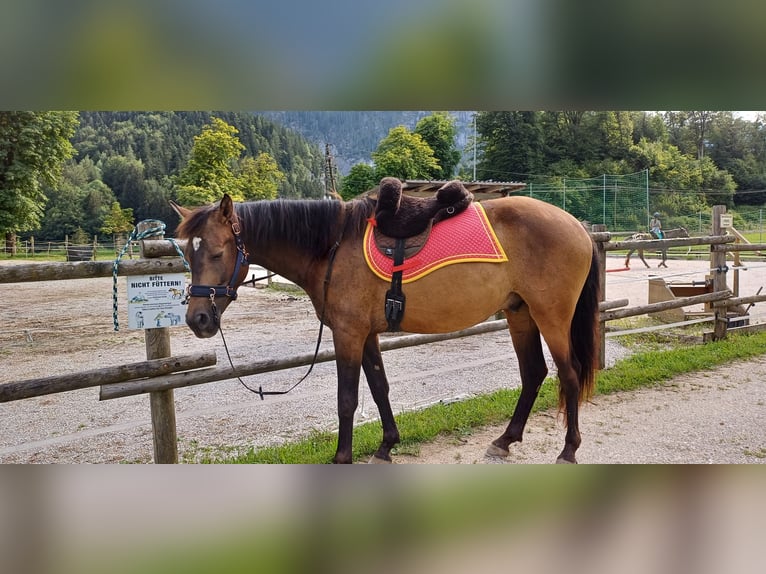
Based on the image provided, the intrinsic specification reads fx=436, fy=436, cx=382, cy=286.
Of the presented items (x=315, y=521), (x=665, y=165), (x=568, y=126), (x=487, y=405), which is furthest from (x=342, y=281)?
(x=665, y=165)

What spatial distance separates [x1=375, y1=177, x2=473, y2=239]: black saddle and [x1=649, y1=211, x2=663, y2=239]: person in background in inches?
270

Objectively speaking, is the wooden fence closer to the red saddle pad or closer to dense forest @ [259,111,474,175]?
the red saddle pad

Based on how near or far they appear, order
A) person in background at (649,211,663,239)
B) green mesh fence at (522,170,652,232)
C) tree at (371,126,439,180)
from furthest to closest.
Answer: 1. tree at (371,126,439,180)
2. person in background at (649,211,663,239)
3. green mesh fence at (522,170,652,232)

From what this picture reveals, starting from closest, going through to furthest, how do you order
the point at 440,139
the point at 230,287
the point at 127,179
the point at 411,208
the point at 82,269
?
1. the point at 230,287
2. the point at 82,269
3. the point at 411,208
4. the point at 127,179
5. the point at 440,139

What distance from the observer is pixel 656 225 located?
25.8ft

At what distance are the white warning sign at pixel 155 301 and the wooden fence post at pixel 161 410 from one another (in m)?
0.11

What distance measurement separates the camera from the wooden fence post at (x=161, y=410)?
2.62 meters

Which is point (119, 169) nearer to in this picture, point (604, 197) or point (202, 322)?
point (202, 322)

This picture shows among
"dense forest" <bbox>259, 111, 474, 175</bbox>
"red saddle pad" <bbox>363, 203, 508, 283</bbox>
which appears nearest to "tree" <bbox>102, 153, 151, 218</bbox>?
"dense forest" <bbox>259, 111, 474, 175</bbox>

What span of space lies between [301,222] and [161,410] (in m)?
1.42

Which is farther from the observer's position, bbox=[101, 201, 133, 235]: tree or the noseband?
bbox=[101, 201, 133, 235]: tree

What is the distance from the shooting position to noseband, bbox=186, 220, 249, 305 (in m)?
2.15

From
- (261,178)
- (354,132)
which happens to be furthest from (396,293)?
(261,178)
